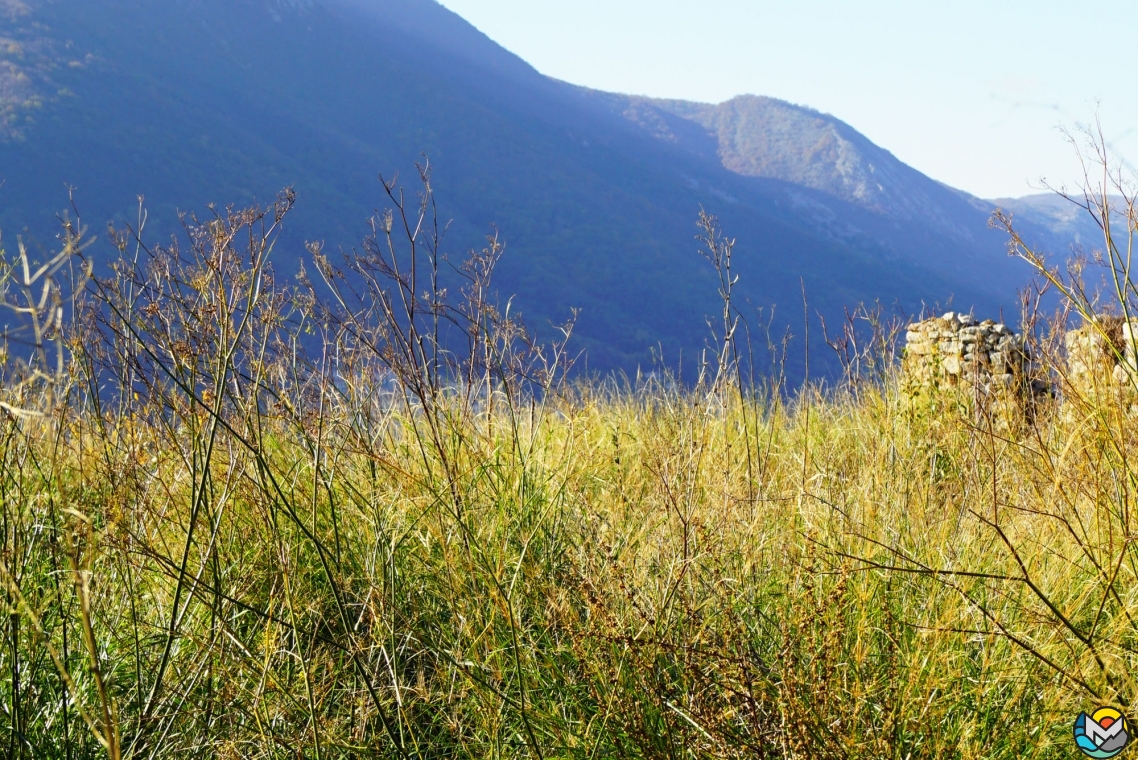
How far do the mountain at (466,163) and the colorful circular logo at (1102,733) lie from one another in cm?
4370

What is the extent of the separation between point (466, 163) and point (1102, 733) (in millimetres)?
106433

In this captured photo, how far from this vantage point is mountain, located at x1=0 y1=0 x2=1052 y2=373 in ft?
229

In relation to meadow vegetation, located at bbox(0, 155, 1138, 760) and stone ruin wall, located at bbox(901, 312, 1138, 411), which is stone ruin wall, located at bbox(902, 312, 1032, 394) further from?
meadow vegetation, located at bbox(0, 155, 1138, 760)

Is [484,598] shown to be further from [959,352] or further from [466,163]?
[466,163]

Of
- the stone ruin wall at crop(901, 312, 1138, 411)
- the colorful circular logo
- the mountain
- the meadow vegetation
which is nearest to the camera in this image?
the colorful circular logo

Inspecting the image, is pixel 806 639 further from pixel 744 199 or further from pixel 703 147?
pixel 703 147

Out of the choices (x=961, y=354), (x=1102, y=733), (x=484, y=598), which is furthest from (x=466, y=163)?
(x=1102, y=733)

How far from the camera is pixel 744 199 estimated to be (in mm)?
130375

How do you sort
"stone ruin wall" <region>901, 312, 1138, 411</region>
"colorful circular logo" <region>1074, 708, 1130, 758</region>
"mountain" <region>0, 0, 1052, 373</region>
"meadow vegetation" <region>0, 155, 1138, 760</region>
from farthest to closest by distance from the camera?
"mountain" <region>0, 0, 1052, 373</region> < "stone ruin wall" <region>901, 312, 1138, 411</region> < "meadow vegetation" <region>0, 155, 1138, 760</region> < "colorful circular logo" <region>1074, 708, 1130, 758</region>

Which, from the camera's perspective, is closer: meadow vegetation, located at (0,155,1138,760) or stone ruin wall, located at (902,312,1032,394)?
meadow vegetation, located at (0,155,1138,760)

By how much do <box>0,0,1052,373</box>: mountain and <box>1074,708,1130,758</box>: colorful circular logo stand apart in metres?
43.7

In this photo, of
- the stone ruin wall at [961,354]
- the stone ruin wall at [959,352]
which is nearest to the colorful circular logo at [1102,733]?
the stone ruin wall at [961,354]

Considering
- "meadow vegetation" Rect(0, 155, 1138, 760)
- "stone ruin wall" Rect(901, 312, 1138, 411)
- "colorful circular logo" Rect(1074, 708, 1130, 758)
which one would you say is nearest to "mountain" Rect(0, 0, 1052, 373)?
"stone ruin wall" Rect(901, 312, 1138, 411)

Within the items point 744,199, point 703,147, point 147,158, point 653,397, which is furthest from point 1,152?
point 703,147
